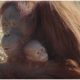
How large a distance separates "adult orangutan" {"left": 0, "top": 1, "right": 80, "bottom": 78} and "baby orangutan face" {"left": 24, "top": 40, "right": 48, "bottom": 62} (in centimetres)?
2

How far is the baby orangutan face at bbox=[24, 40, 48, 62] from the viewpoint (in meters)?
2.12

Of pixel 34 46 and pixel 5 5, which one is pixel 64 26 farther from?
pixel 5 5

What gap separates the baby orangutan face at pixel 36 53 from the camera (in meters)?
2.12

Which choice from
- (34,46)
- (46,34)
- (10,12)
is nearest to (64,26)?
(46,34)

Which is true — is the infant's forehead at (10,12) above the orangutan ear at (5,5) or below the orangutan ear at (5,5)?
below

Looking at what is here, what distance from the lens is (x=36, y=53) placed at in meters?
2.12

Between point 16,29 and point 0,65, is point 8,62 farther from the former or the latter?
point 16,29

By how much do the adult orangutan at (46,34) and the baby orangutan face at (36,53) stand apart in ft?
0.07

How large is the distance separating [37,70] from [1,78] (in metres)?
0.24

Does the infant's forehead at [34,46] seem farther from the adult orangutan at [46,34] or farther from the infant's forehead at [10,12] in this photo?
the infant's forehead at [10,12]

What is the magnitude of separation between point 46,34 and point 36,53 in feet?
0.45

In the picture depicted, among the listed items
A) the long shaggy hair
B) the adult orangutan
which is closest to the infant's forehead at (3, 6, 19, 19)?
the adult orangutan

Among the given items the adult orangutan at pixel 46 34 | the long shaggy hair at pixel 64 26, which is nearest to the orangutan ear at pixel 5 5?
the adult orangutan at pixel 46 34

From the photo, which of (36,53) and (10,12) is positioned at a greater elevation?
(10,12)
